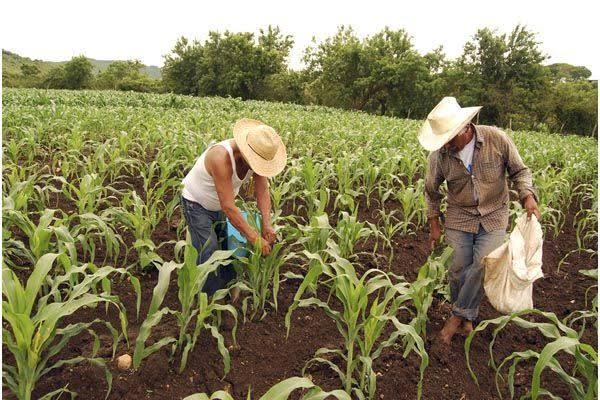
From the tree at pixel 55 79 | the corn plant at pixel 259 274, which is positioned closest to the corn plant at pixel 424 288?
the corn plant at pixel 259 274

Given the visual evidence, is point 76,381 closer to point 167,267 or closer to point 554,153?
point 167,267

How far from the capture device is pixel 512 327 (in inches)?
119

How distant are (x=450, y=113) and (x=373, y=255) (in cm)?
146

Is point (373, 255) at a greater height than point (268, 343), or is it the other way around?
point (373, 255)

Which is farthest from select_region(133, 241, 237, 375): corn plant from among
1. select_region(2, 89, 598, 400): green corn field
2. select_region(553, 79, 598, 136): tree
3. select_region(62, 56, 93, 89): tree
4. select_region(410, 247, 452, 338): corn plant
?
select_region(62, 56, 93, 89): tree

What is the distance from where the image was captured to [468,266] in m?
2.84

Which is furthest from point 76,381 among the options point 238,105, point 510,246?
point 238,105

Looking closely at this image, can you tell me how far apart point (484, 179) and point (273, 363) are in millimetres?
1598

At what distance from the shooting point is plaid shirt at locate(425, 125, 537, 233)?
104 inches

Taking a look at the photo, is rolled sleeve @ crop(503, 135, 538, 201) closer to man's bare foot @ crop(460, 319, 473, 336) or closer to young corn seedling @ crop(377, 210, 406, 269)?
man's bare foot @ crop(460, 319, 473, 336)

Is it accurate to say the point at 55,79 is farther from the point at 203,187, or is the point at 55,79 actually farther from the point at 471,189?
the point at 471,189

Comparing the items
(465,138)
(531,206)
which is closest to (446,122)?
(465,138)

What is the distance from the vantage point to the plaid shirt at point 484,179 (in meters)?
2.65

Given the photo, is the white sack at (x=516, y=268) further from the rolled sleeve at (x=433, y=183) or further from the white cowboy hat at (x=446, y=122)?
the white cowboy hat at (x=446, y=122)
